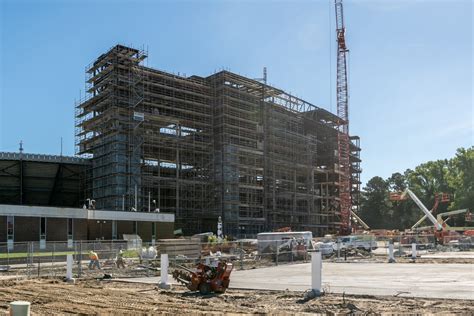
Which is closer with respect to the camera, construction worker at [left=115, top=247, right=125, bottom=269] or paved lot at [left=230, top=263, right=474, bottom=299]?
paved lot at [left=230, top=263, right=474, bottom=299]

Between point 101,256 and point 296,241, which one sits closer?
point 101,256

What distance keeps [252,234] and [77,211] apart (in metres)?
36.4

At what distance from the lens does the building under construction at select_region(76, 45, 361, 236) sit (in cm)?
7450

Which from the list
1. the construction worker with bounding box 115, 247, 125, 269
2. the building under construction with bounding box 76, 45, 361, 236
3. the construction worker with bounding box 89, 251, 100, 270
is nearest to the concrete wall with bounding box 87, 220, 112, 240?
the building under construction with bounding box 76, 45, 361, 236

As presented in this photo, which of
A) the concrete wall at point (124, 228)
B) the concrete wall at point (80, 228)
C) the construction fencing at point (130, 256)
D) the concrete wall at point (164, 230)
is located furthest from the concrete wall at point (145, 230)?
the construction fencing at point (130, 256)

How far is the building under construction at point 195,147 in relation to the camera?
7450cm

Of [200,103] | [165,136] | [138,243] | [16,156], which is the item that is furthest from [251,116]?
Answer: [138,243]

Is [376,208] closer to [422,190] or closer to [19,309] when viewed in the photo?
[422,190]

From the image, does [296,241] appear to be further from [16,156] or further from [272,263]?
[16,156]

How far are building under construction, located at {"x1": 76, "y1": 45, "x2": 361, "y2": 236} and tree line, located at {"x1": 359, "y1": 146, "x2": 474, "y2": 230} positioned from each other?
2694cm

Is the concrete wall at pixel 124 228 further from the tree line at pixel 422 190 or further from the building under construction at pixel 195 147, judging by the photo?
the tree line at pixel 422 190

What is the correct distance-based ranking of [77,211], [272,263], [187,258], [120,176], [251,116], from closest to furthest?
1. [187,258]
2. [272,263]
3. [77,211]
4. [120,176]
5. [251,116]

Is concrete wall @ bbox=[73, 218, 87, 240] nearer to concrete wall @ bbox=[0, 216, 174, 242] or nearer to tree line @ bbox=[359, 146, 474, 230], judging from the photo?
concrete wall @ bbox=[0, 216, 174, 242]

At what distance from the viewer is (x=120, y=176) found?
72562mm
